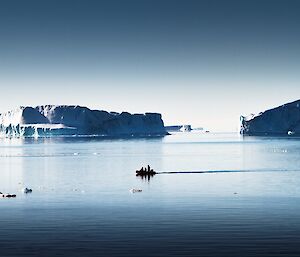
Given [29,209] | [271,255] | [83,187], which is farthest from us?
[83,187]

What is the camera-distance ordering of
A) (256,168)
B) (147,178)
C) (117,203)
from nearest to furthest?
(117,203), (147,178), (256,168)

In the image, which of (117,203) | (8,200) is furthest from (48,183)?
(117,203)

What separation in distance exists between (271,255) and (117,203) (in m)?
17.6

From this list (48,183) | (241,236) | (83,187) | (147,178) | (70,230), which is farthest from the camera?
(147,178)

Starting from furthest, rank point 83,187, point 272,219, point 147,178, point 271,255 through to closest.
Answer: point 147,178 < point 83,187 < point 272,219 < point 271,255

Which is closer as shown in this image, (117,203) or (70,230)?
(70,230)

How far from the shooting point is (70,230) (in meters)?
26.1

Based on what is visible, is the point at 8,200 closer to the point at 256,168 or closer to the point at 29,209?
the point at 29,209

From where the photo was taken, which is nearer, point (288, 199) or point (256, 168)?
point (288, 199)

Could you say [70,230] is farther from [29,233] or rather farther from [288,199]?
[288,199]

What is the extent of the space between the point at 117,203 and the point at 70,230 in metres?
10.8

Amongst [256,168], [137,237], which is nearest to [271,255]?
[137,237]

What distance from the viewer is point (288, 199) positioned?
124 feet

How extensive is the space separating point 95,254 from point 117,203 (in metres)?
15.7
